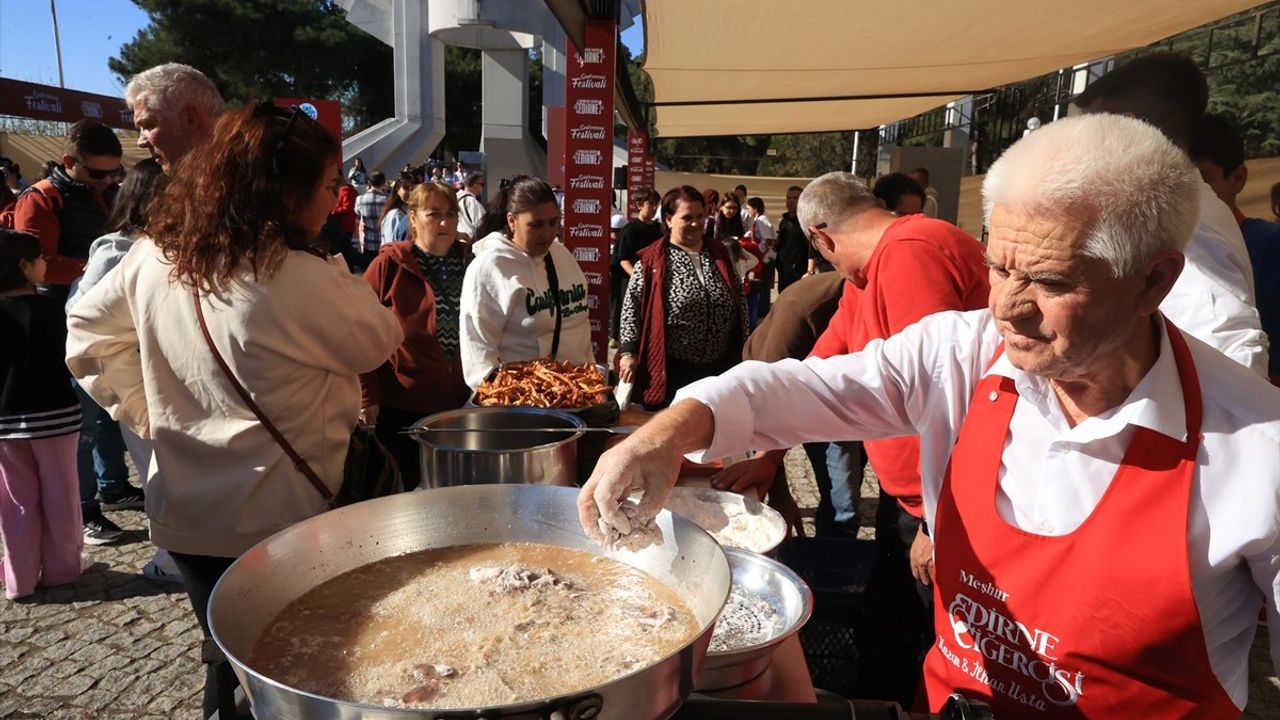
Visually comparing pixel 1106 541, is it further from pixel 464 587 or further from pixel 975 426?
pixel 464 587

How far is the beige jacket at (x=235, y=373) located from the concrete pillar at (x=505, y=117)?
81.9ft

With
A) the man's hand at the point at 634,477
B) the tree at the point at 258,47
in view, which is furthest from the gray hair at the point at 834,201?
the tree at the point at 258,47

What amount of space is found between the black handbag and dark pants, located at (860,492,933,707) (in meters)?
1.44

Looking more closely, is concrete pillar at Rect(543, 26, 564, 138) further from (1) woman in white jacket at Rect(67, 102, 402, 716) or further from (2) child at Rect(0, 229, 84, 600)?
(1) woman in white jacket at Rect(67, 102, 402, 716)

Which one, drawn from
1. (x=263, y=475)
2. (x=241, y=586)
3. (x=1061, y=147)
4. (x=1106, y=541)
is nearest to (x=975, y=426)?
(x=1106, y=541)

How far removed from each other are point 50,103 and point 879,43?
24563 mm

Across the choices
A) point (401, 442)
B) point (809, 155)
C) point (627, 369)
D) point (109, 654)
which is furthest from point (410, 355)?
point (809, 155)

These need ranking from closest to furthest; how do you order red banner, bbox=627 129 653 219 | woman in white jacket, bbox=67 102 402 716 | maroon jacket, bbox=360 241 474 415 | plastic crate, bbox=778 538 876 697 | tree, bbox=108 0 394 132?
1. woman in white jacket, bbox=67 102 402 716
2. plastic crate, bbox=778 538 876 697
3. maroon jacket, bbox=360 241 474 415
4. red banner, bbox=627 129 653 219
5. tree, bbox=108 0 394 132

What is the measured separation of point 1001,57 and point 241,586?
811cm

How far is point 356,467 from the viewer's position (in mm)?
2133

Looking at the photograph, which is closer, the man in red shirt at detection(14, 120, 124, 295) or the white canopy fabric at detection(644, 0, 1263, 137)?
the man in red shirt at detection(14, 120, 124, 295)

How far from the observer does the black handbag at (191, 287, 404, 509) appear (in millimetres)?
1904

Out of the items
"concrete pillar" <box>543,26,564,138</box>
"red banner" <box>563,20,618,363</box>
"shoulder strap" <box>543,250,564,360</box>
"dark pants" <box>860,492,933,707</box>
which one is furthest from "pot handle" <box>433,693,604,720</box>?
"concrete pillar" <box>543,26,564,138</box>

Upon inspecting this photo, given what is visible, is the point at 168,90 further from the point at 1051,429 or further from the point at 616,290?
the point at 616,290
